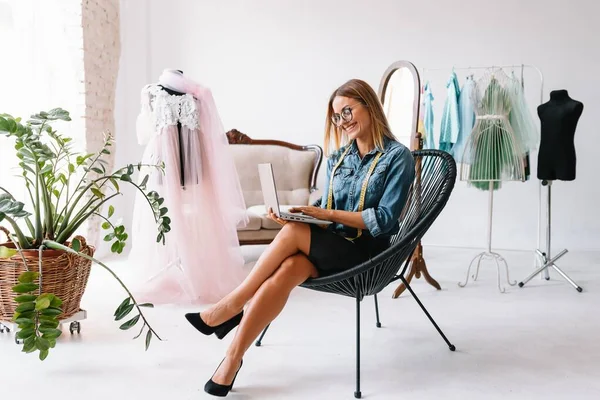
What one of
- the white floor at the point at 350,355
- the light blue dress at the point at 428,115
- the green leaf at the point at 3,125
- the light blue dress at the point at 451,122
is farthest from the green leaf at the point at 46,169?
the light blue dress at the point at 428,115

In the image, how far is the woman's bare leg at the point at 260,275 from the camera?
205 cm

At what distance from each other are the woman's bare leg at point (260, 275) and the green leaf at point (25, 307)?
619 mm

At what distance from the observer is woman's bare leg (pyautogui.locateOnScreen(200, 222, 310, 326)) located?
2.05 metres

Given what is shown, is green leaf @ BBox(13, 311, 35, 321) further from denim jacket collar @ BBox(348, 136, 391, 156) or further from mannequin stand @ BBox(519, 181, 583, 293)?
mannequin stand @ BBox(519, 181, 583, 293)

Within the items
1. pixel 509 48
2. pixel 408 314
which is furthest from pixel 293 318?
pixel 509 48

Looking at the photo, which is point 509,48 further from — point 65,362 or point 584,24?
point 65,362

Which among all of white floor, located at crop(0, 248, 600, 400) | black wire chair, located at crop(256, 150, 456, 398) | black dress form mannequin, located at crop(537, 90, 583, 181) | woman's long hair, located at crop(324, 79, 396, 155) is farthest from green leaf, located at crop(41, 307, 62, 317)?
black dress form mannequin, located at crop(537, 90, 583, 181)

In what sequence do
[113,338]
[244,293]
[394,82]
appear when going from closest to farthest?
[244,293] → [113,338] → [394,82]

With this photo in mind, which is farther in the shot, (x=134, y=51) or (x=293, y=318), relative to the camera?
(x=134, y=51)

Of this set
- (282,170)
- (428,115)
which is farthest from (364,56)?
(282,170)

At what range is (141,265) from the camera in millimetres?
3258

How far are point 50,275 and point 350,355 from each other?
4.23 feet

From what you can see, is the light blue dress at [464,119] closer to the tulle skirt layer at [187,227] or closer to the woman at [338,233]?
the tulle skirt layer at [187,227]

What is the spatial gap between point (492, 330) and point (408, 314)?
1.42ft
